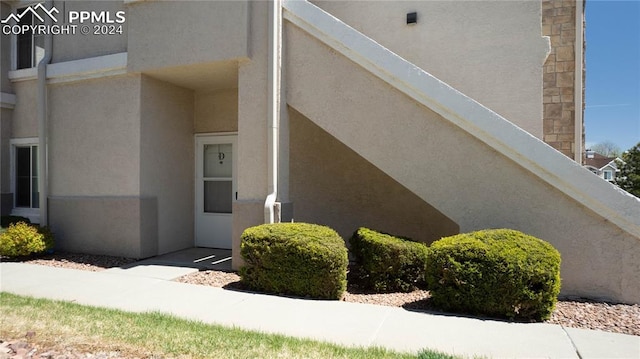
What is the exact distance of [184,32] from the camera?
285 inches

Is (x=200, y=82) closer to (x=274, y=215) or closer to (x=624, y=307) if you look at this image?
(x=274, y=215)

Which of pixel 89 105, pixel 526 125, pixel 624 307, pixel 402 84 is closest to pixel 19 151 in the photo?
pixel 89 105

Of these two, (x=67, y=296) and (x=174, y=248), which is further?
(x=174, y=248)

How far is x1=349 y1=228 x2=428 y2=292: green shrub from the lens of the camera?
223 inches

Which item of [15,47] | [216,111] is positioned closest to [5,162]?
[15,47]

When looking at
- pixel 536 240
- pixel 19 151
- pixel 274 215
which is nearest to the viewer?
pixel 536 240

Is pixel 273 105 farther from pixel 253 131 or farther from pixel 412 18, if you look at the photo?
pixel 412 18

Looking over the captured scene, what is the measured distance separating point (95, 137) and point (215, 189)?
8.92 ft

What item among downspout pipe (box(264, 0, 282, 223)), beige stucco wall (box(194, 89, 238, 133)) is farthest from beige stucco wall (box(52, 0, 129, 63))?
downspout pipe (box(264, 0, 282, 223))

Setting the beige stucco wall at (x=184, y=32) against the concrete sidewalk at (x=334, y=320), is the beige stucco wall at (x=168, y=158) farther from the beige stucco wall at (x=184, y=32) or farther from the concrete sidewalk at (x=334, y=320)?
the concrete sidewalk at (x=334, y=320)

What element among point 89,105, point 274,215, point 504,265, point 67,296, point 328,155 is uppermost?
point 89,105

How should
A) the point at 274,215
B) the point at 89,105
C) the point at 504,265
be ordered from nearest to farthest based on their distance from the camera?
the point at 504,265
the point at 274,215
the point at 89,105

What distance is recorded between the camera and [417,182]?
6059mm

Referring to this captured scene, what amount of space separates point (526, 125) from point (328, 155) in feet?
13.1
